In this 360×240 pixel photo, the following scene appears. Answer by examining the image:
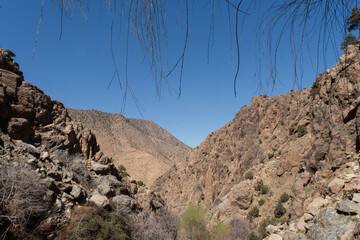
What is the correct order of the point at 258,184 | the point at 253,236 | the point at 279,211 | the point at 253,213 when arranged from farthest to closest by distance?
the point at 258,184 → the point at 253,213 → the point at 279,211 → the point at 253,236

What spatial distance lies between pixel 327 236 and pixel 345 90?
855 cm

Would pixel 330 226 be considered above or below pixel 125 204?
below

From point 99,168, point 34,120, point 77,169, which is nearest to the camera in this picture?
point 77,169

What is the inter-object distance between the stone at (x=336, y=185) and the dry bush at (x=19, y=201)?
11.7m

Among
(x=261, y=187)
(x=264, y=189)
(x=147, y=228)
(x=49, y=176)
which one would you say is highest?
(x=49, y=176)

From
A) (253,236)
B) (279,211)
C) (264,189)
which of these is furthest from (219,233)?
(264,189)

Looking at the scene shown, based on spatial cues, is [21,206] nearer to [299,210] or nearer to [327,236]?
[327,236]

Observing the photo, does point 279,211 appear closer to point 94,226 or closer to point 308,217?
point 308,217

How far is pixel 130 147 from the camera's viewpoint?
76.2m

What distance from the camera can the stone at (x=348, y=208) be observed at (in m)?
7.09

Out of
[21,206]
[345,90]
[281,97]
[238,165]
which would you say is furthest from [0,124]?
[281,97]

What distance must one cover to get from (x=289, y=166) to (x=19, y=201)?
1803cm

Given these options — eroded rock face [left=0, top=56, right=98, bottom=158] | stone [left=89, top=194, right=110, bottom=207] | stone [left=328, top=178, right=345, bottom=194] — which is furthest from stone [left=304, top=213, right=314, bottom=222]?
eroded rock face [left=0, top=56, right=98, bottom=158]

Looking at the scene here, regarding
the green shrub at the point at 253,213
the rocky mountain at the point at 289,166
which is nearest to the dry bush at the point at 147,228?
the rocky mountain at the point at 289,166
